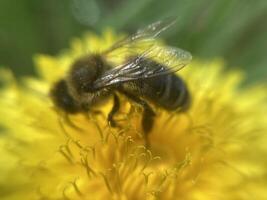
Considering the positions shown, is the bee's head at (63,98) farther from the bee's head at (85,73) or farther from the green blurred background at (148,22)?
the green blurred background at (148,22)

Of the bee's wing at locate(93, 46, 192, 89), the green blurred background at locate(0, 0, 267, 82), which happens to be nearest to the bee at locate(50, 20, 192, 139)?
the bee's wing at locate(93, 46, 192, 89)

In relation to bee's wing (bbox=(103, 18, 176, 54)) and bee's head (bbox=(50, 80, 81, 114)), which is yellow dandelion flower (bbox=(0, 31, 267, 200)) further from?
bee's wing (bbox=(103, 18, 176, 54))

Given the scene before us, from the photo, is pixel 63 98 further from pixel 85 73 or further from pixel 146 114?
pixel 146 114

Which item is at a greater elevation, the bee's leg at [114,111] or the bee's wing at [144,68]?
the bee's leg at [114,111]

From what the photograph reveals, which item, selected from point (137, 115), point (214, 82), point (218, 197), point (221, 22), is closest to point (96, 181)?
point (137, 115)

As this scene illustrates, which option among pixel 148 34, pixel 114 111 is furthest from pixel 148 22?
pixel 114 111

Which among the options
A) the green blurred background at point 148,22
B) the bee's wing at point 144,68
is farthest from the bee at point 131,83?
the green blurred background at point 148,22

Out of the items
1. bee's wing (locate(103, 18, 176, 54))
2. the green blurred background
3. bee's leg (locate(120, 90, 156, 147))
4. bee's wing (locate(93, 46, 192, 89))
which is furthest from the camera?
the green blurred background

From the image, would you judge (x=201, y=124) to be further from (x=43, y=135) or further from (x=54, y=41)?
(x=54, y=41)
